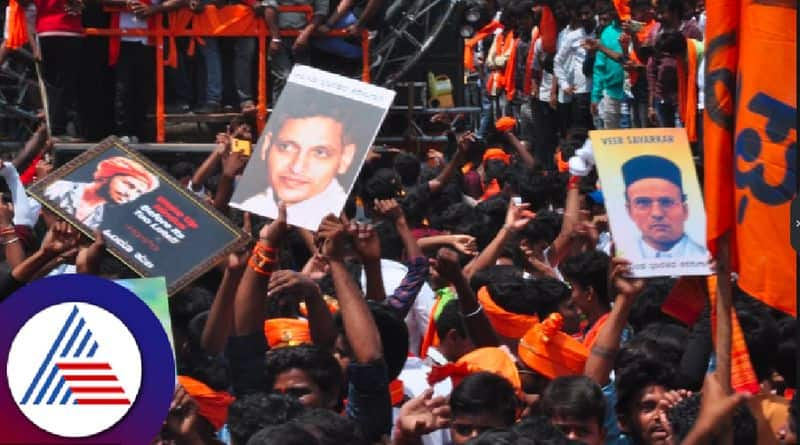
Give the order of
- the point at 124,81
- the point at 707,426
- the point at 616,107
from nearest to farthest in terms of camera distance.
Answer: the point at 707,426 < the point at 124,81 < the point at 616,107

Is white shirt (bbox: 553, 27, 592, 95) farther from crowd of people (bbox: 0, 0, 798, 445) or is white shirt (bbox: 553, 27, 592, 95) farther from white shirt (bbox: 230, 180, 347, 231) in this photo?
white shirt (bbox: 230, 180, 347, 231)

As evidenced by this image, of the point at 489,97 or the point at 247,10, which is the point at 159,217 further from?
the point at 489,97

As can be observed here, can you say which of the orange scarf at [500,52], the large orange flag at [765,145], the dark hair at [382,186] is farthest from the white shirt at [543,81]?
the large orange flag at [765,145]

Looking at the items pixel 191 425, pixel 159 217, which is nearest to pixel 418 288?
pixel 159 217

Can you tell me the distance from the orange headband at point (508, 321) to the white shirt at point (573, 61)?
7.87m

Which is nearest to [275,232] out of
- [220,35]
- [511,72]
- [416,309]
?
[416,309]

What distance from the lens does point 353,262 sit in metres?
7.76

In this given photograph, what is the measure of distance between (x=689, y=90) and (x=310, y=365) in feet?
21.8

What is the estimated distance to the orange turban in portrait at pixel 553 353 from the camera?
5832 millimetres

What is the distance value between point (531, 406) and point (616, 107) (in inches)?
327

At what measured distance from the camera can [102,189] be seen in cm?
641

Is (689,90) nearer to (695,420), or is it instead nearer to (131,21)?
(131,21)

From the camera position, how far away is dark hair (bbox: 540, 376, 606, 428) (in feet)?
16.3

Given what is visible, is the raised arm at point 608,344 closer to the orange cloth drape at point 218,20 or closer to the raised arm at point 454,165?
the raised arm at point 454,165
